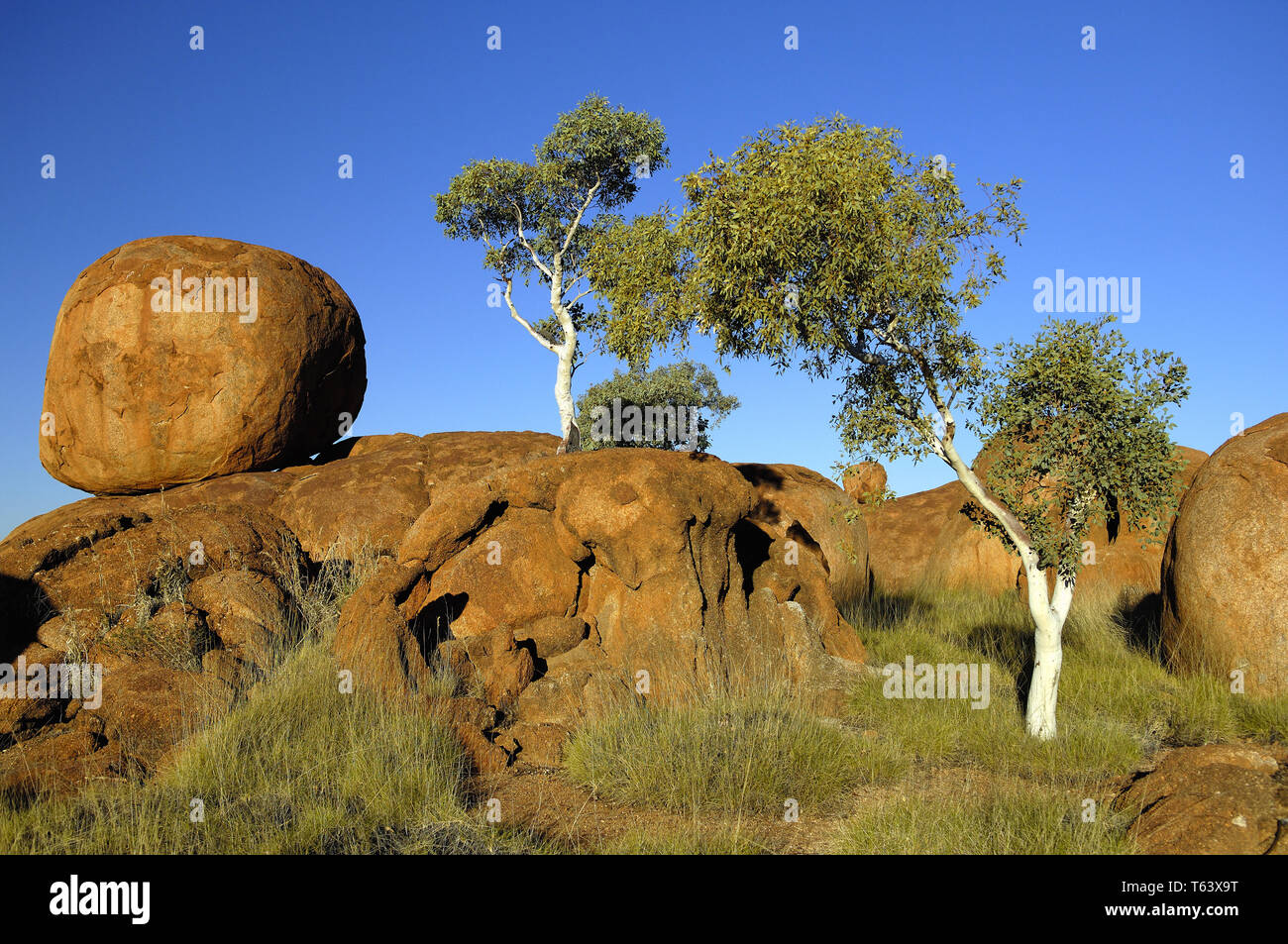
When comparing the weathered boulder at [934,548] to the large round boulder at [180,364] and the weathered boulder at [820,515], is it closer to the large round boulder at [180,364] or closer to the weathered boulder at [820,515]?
the weathered boulder at [820,515]

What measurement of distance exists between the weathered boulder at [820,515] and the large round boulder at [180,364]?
8102 mm

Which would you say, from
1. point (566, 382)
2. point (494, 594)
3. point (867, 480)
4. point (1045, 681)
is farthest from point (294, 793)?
point (867, 480)

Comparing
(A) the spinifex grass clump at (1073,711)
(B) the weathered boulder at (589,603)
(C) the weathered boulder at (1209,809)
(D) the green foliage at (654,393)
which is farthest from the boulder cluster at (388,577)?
(D) the green foliage at (654,393)

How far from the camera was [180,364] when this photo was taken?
15039mm

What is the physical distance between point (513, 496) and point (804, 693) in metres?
4.12

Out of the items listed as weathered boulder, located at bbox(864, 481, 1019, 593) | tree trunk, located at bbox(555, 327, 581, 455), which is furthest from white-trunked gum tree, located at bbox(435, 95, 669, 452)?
weathered boulder, located at bbox(864, 481, 1019, 593)

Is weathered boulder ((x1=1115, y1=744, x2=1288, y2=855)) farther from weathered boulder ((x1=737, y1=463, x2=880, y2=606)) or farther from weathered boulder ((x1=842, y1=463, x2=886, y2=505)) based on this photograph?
weathered boulder ((x1=842, y1=463, x2=886, y2=505))

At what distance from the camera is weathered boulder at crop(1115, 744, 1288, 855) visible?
5848mm

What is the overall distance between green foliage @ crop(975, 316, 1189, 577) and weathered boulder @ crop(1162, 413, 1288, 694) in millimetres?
1422

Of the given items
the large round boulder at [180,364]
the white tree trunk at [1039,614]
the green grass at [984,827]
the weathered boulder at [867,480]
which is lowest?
the green grass at [984,827]

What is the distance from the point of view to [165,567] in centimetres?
1047

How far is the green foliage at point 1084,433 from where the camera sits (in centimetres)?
870
